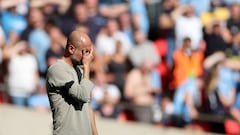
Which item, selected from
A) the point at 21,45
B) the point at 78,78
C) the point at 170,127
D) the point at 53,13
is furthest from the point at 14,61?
the point at 78,78

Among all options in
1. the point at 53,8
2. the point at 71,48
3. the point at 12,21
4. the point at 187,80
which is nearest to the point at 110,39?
the point at 53,8

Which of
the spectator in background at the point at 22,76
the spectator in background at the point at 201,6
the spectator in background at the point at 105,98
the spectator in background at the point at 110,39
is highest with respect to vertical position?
the spectator in background at the point at 201,6

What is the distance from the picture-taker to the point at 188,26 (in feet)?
37.6

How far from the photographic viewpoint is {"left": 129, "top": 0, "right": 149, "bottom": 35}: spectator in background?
38.9 feet

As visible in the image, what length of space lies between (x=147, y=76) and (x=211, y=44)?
108 centimetres

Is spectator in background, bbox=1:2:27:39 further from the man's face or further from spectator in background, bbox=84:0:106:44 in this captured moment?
the man's face

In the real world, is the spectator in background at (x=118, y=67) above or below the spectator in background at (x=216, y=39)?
below

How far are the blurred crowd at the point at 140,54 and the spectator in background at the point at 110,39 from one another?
2 cm

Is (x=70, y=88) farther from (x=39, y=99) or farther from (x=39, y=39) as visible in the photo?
(x=39, y=39)

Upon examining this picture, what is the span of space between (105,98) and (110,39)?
105cm

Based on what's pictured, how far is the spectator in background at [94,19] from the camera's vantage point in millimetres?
12078

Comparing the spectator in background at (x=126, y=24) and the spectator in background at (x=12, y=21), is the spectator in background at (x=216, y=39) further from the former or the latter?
the spectator in background at (x=12, y=21)

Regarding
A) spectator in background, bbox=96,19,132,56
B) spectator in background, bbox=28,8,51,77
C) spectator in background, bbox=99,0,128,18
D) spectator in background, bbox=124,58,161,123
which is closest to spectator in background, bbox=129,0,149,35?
spectator in background, bbox=99,0,128,18

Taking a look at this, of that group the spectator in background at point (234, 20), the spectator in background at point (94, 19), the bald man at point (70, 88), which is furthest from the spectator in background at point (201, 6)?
the bald man at point (70, 88)
